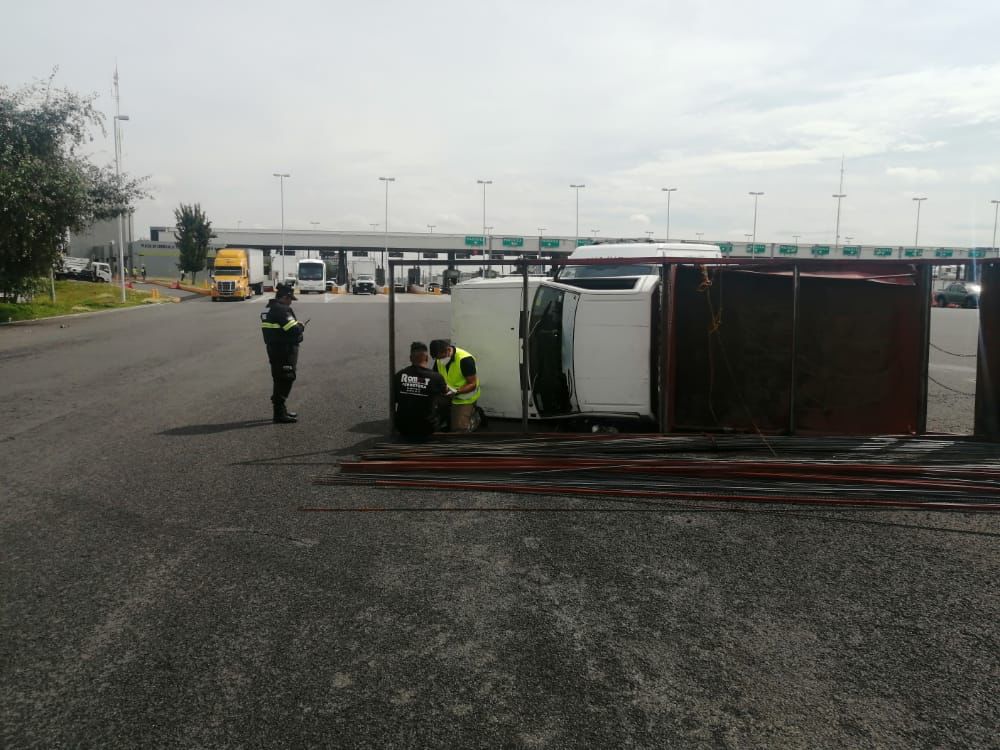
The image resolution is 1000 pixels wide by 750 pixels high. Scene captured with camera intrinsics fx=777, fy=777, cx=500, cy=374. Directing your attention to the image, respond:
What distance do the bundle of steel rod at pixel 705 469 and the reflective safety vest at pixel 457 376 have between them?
20.5 inches

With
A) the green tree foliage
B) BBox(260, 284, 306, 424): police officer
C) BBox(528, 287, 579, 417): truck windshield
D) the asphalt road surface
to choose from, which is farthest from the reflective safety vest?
the green tree foliage

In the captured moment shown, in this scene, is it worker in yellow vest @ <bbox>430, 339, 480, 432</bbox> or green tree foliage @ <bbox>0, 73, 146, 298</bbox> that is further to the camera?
green tree foliage @ <bbox>0, 73, 146, 298</bbox>

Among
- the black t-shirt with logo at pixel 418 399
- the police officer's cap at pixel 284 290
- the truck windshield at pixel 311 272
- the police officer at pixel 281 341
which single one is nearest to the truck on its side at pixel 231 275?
the truck windshield at pixel 311 272

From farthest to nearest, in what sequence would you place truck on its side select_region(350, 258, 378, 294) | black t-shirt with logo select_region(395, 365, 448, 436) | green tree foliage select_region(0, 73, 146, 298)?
truck on its side select_region(350, 258, 378, 294) < green tree foliage select_region(0, 73, 146, 298) < black t-shirt with logo select_region(395, 365, 448, 436)

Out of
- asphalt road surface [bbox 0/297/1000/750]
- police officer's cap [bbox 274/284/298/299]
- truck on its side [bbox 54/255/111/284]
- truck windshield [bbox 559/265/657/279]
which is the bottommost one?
asphalt road surface [bbox 0/297/1000/750]

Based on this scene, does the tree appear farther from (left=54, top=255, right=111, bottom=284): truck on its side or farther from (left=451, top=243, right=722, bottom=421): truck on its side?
(left=451, top=243, right=722, bottom=421): truck on its side

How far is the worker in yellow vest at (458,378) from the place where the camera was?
9.08 m

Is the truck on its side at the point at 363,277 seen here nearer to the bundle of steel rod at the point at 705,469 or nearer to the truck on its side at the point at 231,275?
the truck on its side at the point at 231,275

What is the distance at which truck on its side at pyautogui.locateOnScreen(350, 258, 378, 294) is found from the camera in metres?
62.2

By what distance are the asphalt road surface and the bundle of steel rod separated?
415 millimetres

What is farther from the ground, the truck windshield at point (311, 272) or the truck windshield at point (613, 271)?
the truck windshield at point (311, 272)

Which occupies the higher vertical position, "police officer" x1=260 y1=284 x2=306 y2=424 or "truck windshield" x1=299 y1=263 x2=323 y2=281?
"truck windshield" x1=299 y1=263 x2=323 y2=281

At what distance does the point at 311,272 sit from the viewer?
58.0 metres

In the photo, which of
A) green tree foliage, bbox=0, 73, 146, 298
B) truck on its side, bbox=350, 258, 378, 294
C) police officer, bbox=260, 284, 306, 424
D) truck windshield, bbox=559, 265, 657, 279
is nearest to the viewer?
police officer, bbox=260, 284, 306, 424
